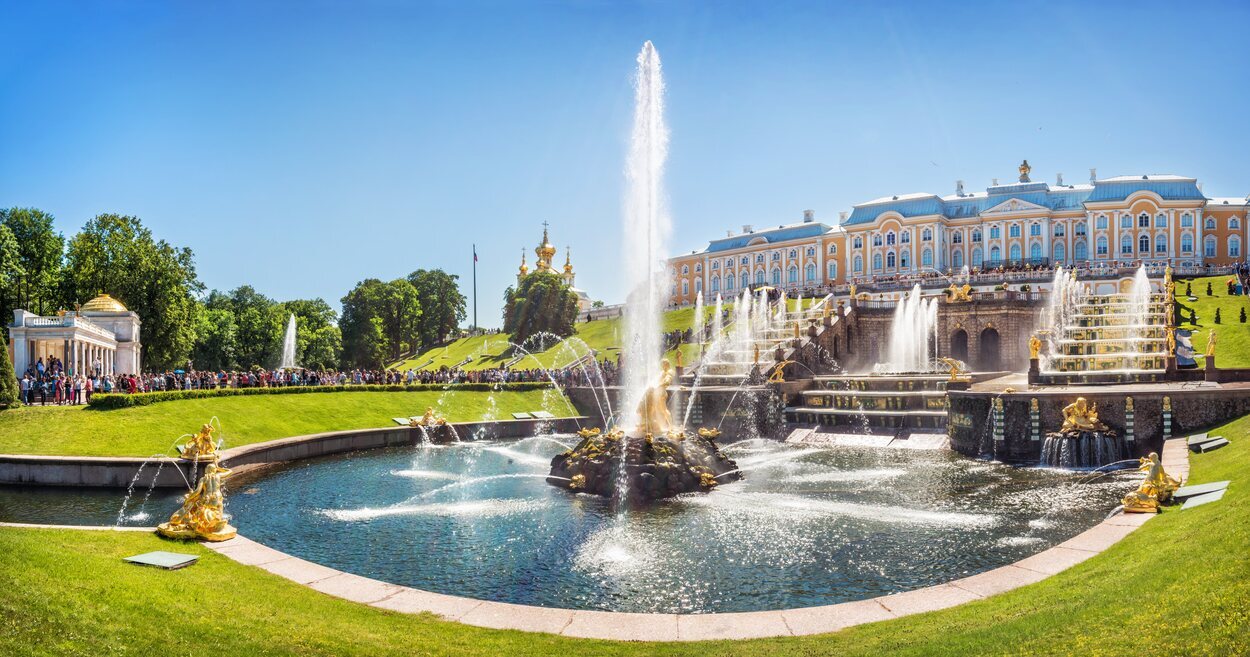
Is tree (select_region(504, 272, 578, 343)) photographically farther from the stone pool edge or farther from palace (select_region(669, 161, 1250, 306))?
the stone pool edge

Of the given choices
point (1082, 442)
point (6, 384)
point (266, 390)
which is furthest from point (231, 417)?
point (1082, 442)

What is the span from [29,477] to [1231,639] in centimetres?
2700

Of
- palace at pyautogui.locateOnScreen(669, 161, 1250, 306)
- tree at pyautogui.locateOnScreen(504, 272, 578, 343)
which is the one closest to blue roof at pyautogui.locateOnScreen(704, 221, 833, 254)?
palace at pyautogui.locateOnScreen(669, 161, 1250, 306)

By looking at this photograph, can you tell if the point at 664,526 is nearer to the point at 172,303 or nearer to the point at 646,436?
the point at 646,436

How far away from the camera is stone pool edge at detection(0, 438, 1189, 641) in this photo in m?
9.02

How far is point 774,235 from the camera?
97062 millimetres

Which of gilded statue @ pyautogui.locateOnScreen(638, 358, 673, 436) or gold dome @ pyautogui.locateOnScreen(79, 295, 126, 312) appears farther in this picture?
gold dome @ pyautogui.locateOnScreen(79, 295, 126, 312)

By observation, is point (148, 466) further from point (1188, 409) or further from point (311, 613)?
point (1188, 409)

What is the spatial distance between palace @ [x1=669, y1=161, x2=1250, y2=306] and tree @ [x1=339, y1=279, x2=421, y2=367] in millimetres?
40855

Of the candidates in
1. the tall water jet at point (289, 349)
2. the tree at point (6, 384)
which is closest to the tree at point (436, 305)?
the tall water jet at point (289, 349)

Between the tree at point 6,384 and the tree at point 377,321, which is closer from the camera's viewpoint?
the tree at point 6,384

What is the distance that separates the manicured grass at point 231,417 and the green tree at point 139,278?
1989cm

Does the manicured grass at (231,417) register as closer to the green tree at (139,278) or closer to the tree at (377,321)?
the green tree at (139,278)

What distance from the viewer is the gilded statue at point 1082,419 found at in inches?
909
